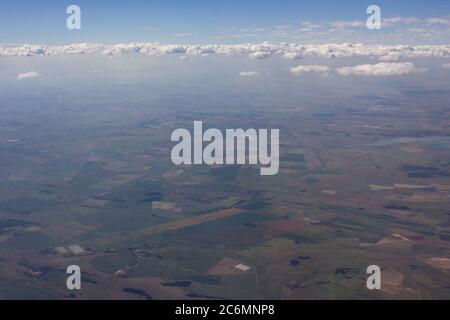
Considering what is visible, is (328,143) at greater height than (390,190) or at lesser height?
greater

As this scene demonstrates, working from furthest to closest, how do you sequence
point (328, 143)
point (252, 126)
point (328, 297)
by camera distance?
point (252, 126) → point (328, 143) → point (328, 297)

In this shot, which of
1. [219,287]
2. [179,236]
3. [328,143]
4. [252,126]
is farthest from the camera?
[252,126]

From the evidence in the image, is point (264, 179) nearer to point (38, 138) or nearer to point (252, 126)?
point (252, 126)

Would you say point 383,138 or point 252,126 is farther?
point 252,126
